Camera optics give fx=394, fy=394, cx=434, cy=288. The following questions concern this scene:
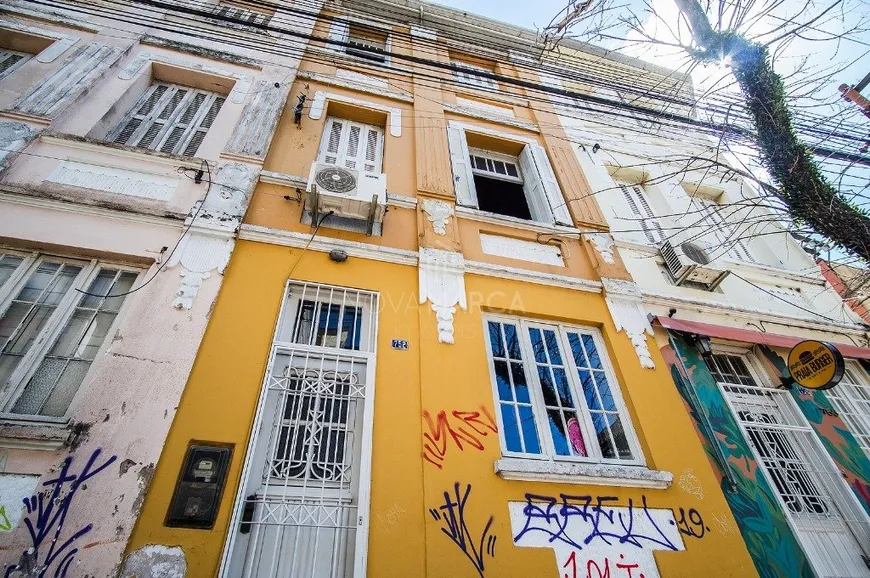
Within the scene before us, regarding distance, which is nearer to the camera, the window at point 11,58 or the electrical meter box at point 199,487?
the electrical meter box at point 199,487

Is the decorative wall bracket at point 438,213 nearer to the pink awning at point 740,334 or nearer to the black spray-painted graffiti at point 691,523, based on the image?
the pink awning at point 740,334

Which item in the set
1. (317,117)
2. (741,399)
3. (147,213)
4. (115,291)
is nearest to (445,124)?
(317,117)

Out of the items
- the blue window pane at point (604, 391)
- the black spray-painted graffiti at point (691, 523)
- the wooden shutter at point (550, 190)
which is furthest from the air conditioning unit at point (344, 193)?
the black spray-painted graffiti at point (691, 523)

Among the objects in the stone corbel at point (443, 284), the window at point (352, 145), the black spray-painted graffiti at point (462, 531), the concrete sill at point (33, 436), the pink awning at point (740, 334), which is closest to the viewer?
the concrete sill at point (33, 436)

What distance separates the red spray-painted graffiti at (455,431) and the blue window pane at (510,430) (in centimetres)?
25

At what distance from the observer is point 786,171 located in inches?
195

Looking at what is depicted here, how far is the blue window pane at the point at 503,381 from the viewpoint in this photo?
4589mm

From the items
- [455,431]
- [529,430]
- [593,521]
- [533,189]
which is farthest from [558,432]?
[533,189]

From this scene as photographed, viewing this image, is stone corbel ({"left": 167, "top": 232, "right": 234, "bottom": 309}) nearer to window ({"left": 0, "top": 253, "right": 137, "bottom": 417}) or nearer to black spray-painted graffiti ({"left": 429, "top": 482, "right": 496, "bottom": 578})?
window ({"left": 0, "top": 253, "right": 137, "bottom": 417})

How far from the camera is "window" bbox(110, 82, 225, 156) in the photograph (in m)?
5.75

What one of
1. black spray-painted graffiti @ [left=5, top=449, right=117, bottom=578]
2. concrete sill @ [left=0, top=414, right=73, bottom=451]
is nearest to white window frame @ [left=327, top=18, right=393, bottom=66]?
concrete sill @ [left=0, top=414, right=73, bottom=451]

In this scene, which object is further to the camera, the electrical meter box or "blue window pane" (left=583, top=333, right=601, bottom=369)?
"blue window pane" (left=583, top=333, right=601, bottom=369)

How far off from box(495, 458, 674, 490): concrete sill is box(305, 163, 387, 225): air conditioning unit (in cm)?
342

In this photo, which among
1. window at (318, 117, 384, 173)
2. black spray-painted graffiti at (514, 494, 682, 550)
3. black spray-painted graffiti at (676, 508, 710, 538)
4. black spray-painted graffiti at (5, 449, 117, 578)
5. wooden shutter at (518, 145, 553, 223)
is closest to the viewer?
black spray-painted graffiti at (5, 449, 117, 578)
